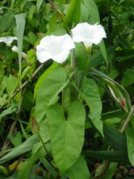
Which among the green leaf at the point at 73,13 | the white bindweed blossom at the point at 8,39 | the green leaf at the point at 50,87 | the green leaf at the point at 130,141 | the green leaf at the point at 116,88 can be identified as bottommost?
the green leaf at the point at 130,141

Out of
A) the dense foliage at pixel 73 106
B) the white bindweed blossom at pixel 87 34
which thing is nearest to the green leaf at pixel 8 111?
the dense foliage at pixel 73 106

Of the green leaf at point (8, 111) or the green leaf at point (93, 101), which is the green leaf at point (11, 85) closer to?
the green leaf at point (8, 111)

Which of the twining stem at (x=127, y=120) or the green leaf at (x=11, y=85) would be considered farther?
the green leaf at (x=11, y=85)

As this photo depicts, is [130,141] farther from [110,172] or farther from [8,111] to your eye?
[8,111]

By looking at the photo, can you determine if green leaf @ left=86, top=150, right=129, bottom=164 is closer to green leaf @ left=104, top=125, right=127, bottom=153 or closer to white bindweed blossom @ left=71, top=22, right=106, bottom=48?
green leaf @ left=104, top=125, right=127, bottom=153

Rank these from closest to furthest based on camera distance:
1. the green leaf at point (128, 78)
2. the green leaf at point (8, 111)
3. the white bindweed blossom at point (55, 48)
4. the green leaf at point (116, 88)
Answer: the white bindweed blossom at point (55, 48) < the green leaf at point (116, 88) < the green leaf at point (8, 111) < the green leaf at point (128, 78)

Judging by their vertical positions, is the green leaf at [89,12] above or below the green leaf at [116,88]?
above

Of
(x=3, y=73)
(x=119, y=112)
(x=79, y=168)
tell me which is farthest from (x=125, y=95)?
(x=3, y=73)

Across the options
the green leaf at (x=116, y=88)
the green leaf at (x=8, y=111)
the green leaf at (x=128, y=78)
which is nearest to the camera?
the green leaf at (x=116, y=88)

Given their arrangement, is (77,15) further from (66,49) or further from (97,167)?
(97,167)
